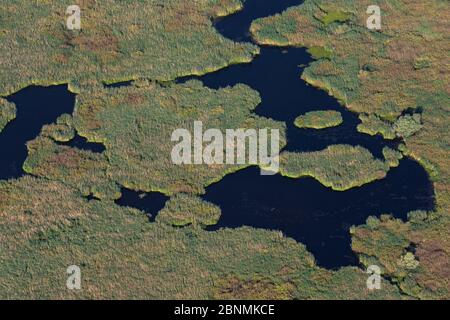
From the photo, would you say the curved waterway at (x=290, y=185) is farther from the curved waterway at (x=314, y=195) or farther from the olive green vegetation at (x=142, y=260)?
the olive green vegetation at (x=142, y=260)

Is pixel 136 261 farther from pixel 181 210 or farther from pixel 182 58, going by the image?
pixel 182 58

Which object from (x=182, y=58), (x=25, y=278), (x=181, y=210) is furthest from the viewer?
(x=182, y=58)

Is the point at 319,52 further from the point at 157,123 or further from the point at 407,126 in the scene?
the point at 157,123

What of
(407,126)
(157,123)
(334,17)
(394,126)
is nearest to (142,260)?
(157,123)

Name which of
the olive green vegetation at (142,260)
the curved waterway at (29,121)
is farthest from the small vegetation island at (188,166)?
the curved waterway at (29,121)

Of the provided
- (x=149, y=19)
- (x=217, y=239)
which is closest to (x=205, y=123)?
(x=217, y=239)

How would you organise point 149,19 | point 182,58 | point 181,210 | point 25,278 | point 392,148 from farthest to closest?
point 149,19
point 182,58
point 392,148
point 181,210
point 25,278
